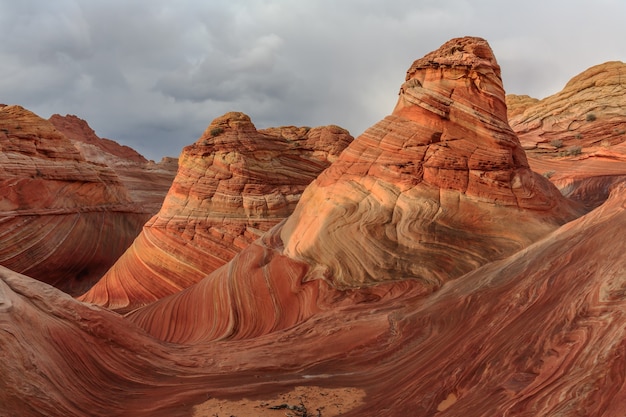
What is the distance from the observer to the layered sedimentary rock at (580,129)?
1967 cm

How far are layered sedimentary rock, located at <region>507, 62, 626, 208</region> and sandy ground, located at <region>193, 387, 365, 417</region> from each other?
1425cm

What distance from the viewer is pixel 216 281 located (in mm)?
12555

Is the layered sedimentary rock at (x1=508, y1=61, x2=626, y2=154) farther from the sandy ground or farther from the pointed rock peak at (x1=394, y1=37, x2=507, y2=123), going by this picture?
the sandy ground

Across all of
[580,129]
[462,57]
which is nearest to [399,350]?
[462,57]

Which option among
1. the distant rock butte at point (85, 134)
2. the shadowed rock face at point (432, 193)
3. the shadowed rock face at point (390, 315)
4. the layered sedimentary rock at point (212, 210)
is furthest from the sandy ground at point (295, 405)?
the distant rock butte at point (85, 134)

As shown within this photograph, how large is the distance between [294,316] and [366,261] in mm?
1939

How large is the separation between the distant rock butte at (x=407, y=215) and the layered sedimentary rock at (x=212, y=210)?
5105 mm

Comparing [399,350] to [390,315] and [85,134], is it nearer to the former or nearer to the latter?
[390,315]

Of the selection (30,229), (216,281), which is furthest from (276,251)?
(30,229)

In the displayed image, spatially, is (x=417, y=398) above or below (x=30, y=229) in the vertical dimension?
below

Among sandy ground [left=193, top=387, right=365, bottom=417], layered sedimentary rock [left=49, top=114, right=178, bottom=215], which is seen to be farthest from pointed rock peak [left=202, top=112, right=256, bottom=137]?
sandy ground [left=193, top=387, right=365, bottom=417]

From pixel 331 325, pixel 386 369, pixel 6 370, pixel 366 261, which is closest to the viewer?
pixel 6 370

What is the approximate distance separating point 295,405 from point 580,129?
88.9ft

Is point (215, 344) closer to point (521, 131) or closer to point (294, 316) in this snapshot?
point (294, 316)
